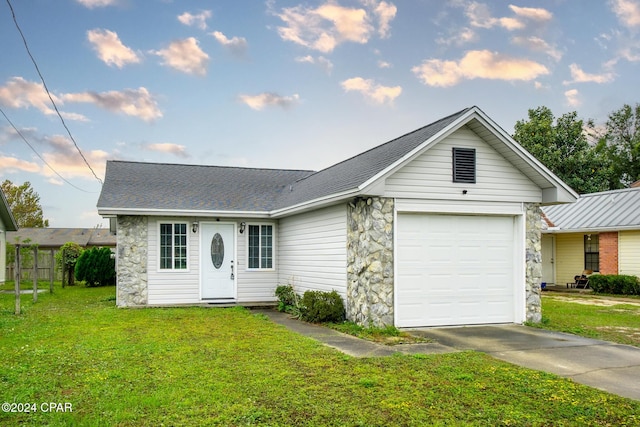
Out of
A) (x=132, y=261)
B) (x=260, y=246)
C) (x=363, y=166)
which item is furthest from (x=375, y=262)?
(x=132, y=261)

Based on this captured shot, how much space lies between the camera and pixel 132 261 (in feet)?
48.1

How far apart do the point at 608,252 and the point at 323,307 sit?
15164 mm

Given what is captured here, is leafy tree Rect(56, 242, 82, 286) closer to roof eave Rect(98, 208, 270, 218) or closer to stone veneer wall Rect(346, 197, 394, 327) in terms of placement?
roof eave Rect(98, 208, 270, 218)

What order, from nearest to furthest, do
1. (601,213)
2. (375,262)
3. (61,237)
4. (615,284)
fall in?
(375,262)
(615,284)
(601,213)
(61,237)

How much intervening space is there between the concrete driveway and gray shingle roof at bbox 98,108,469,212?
353cm

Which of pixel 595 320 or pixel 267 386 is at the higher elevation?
pixel 267 386

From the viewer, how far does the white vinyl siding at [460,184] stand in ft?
34.7

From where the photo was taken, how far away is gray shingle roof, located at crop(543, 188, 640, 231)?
20.8m

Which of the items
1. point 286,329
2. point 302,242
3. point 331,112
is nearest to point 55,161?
point 331,112

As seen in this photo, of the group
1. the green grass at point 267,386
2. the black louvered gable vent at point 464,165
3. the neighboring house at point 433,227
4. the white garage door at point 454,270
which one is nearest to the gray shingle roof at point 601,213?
the neighboring house at point 433,227

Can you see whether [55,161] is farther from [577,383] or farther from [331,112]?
[577,383]

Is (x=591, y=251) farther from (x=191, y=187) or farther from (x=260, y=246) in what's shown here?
(x=191, y=187)

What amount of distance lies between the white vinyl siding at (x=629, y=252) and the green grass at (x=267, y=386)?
50.7 ft

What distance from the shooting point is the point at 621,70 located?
25.0 m
